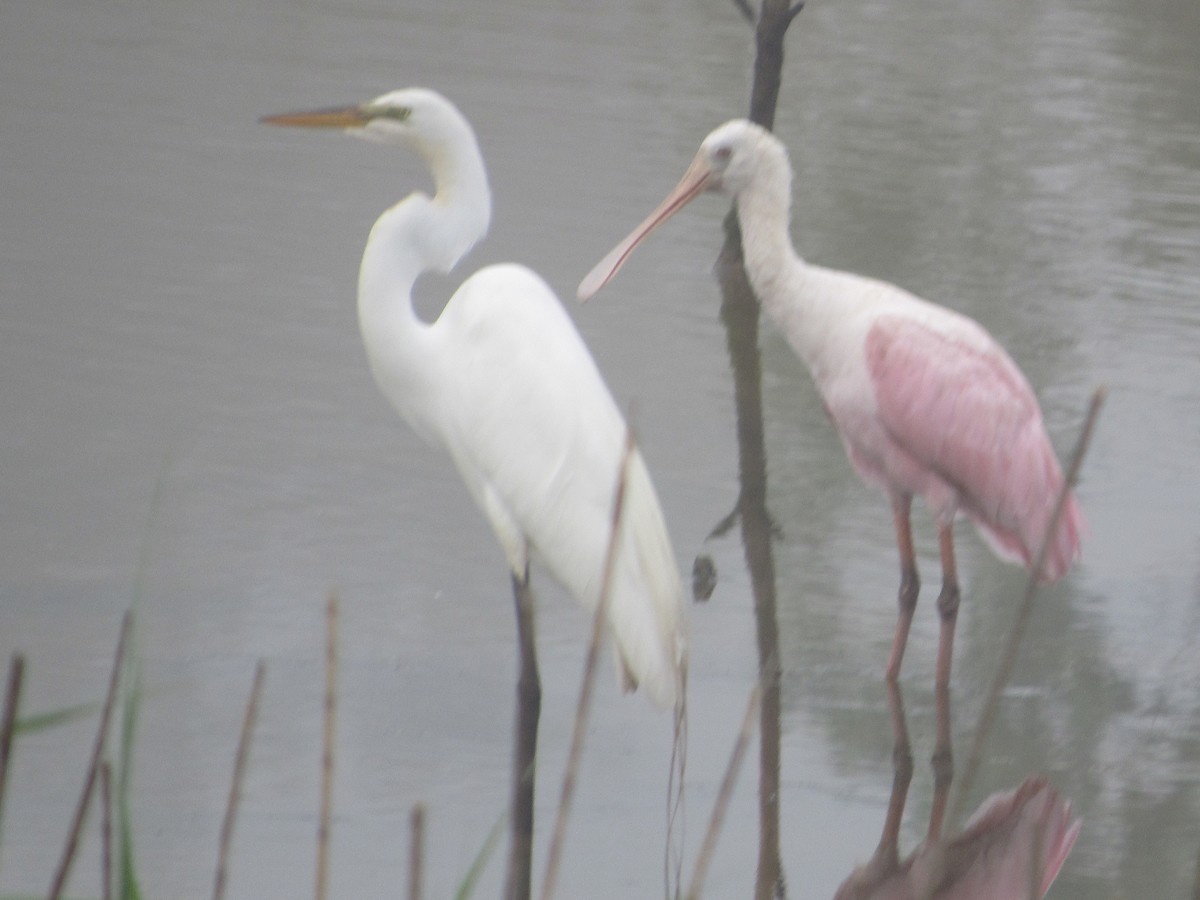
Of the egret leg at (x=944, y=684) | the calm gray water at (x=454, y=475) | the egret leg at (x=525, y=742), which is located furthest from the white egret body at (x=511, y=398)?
the egret leg at (x=944, y=684)

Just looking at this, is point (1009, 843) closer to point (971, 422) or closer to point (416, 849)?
point (971, 422)

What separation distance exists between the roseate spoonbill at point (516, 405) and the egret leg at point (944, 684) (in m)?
0.84

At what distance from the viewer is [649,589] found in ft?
10.9

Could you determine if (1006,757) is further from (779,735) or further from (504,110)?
(504,110)

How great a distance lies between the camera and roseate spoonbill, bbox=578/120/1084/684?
A: 428 cm

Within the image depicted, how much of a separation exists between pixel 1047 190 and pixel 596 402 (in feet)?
22.2

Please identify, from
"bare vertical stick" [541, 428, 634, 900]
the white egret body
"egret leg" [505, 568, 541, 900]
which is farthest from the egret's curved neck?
"bare vertical stick" [541, 428, 634, 900]

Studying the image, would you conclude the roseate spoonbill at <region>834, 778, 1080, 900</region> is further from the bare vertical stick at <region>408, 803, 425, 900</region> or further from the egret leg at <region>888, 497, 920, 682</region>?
the bare vertical stick at <region>408, 803, 425, 900</region>

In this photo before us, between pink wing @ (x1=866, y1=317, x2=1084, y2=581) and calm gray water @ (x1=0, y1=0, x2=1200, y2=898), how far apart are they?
446mm

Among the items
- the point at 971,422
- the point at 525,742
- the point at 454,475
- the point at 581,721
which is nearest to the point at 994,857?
the point at 525,742

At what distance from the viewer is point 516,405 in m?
3.57

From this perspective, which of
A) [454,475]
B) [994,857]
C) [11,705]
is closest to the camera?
[11,705]

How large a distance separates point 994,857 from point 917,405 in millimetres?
1097

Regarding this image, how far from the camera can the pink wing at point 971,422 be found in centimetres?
427
